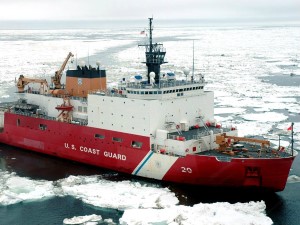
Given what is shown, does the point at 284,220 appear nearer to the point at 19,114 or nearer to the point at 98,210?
the point at 98,210

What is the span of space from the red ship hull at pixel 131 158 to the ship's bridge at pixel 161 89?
192cm

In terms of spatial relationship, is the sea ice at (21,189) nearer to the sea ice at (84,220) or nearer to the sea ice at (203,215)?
the sea ice at (84,220)

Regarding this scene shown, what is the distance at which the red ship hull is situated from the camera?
63.0 ft

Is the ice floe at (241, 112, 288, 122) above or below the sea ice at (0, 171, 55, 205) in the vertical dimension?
above

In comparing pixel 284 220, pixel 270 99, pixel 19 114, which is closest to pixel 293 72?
pixel 270 99

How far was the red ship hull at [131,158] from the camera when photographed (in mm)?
19203

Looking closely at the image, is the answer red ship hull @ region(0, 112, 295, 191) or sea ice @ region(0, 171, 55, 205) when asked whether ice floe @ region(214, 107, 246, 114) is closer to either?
red ship hull @ region(0, 112, 295, 191)

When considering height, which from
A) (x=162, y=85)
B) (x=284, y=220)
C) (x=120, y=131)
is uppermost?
(x=162, y=85)

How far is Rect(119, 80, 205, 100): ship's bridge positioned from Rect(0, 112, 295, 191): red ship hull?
192cm

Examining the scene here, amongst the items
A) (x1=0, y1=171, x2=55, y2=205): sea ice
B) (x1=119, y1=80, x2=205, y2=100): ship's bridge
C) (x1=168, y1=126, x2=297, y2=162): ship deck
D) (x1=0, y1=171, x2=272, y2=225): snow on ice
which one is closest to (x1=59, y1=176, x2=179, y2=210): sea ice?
(x1=0, y1=171, x2=272, y2=225): snow on ice

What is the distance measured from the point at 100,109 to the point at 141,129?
8.98 ft

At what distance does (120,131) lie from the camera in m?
22.3

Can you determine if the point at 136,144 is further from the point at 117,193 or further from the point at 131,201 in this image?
the point at 131,201

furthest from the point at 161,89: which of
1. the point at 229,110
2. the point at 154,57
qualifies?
the point at 229,110
